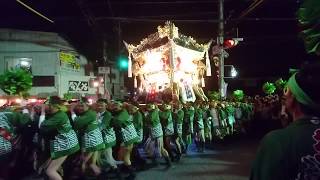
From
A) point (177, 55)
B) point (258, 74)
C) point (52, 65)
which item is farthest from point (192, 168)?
point (258, 74)

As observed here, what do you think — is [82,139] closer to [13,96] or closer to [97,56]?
[13,96]

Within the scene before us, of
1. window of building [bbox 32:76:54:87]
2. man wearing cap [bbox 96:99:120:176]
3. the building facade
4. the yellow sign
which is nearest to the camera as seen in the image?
man wearing cap [bbox 96:99:120:176]

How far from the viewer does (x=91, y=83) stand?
33906 millimetres

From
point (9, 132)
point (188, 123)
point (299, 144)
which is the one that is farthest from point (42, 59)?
point (299, 144)

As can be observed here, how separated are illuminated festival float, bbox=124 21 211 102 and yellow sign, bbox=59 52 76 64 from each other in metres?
9.19

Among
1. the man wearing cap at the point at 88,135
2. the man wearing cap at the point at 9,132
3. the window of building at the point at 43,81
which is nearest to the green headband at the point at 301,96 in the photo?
the man wearing cap at the point at 88,135

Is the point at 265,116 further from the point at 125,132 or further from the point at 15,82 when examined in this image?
the point at 15,82

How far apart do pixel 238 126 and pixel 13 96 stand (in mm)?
10543

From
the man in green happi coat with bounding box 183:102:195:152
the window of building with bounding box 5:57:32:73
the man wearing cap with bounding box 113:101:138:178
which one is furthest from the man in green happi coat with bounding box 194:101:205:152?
the window of building with bounding box 5:57:32:73

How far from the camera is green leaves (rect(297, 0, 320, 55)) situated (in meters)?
4.27

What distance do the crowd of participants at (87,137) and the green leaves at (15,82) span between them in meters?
6.51

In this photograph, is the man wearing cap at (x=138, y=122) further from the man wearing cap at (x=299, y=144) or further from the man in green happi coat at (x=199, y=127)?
the man wearing cap at (x=299, y=144)

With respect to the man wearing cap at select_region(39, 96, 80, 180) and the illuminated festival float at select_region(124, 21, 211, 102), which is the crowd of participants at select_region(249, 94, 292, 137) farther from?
the man wearing cap at select_region(39, 96, 80, 180)

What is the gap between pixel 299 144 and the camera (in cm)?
251
